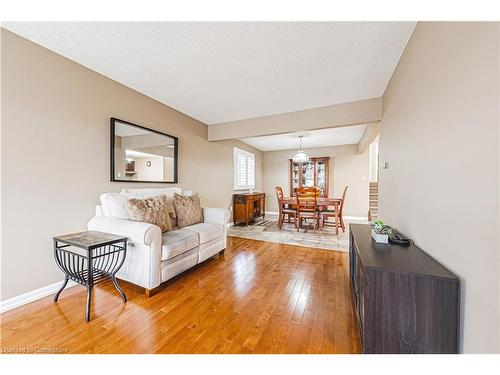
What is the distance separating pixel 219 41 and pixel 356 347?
248cm

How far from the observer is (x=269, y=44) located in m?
1.70

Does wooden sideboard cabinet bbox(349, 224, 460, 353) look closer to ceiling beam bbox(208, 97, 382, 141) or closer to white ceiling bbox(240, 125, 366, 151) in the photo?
ceiling beam bbox(208, 97, 382, 141)

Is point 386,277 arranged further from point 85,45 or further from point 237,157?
point 237,157

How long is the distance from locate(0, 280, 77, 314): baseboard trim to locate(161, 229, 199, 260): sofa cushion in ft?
3.41

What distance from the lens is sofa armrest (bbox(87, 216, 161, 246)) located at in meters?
1.69

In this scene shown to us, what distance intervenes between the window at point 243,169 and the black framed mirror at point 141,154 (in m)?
2.12

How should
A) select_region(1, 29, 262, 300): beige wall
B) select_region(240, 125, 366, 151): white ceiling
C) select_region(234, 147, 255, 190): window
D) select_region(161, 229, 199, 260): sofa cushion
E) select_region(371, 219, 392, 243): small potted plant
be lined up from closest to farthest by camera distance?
select_region(371, 219, 392, 243): small potted plant < select_region(1, 29, 262, 300): beige wall < select_region(161, 229, 199, 260): sofa cushion < select_region(240, 125, 366, 151): white ceiling < select_region(234, 147, 255, 190): window

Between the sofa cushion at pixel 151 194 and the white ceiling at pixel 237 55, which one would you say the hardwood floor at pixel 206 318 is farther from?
the white ceiling at pixel 237 55

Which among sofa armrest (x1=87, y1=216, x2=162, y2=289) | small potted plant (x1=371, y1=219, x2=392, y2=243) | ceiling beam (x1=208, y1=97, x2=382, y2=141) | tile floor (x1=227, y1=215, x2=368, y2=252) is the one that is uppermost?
ceiling beam (x1=208, y1=97, x2=382, y2=141)

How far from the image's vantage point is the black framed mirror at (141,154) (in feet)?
7.70

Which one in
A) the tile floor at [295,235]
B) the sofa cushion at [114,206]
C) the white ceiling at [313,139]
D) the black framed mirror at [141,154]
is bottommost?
the tile floor at [295,235]

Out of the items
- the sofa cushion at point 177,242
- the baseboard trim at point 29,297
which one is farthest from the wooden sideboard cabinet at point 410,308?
the baseboard trim at point 29,297

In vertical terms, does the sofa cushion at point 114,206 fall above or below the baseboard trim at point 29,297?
above

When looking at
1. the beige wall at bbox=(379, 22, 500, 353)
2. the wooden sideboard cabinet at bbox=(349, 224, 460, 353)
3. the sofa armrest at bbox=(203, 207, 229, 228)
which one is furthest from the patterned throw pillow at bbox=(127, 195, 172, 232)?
the beige wall at bbox=(379, 22, 500, 353)
